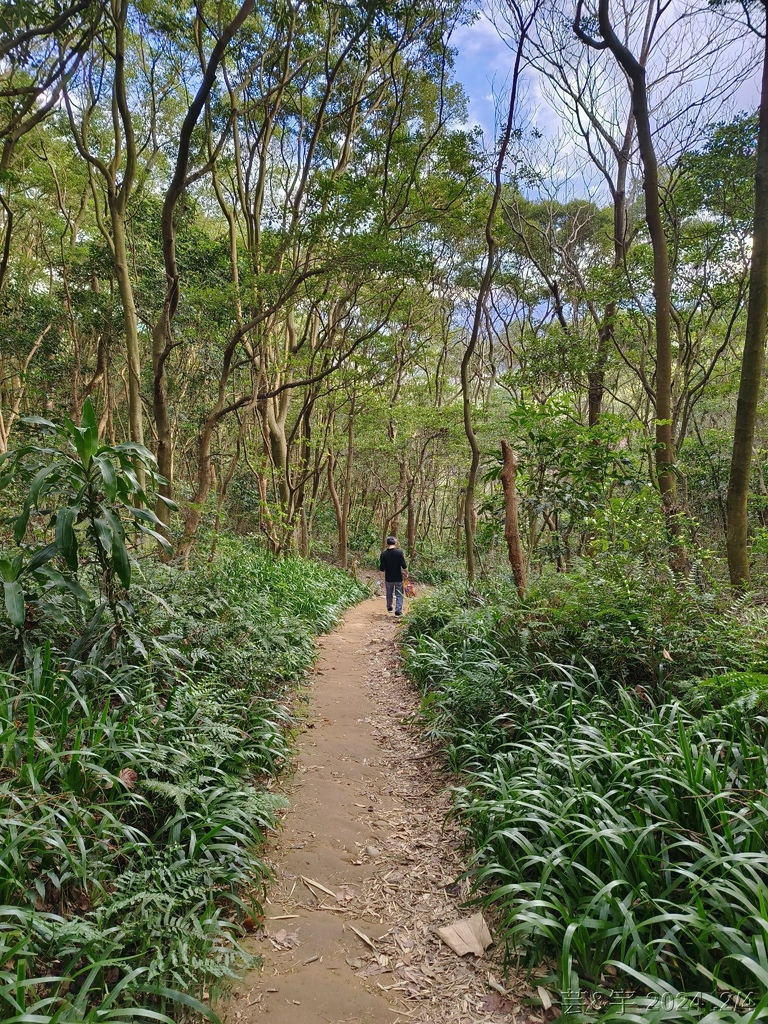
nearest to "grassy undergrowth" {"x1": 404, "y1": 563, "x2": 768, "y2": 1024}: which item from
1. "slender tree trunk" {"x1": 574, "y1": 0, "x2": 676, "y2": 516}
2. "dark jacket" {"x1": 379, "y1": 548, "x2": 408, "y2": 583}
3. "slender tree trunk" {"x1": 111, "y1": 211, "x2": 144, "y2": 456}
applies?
"slender tree trunk" {"x1": 574, "y1": 0, "x2": 676, "y2": 516}

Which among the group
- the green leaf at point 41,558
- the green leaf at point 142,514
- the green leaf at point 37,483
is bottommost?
the green leaf at point 41,558

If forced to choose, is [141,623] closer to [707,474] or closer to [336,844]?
[336,844]

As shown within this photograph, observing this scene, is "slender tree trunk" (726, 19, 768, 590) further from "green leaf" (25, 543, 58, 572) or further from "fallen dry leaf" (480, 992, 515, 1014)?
"green leaf" (25, 543, 58, 572)

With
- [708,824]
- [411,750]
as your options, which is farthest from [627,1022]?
[411,750]

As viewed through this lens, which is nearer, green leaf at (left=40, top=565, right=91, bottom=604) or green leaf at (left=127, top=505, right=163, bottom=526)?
green leaf at (left=40, top=565, right=91, bottom=604)

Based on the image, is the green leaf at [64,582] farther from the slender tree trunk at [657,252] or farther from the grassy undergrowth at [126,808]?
the slender tree trunk at [657,252]

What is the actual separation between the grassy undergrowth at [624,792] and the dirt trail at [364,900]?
258 millimetres

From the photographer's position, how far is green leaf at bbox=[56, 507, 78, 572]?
124 inches

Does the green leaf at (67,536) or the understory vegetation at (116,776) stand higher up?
the green leaf at (67,536)

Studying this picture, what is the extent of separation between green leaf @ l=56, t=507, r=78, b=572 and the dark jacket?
727 cm

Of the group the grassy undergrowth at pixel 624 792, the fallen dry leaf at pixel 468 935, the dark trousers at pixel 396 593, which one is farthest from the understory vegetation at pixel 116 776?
the dark trousers at pixel 396 593

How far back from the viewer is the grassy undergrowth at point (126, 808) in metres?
1.74

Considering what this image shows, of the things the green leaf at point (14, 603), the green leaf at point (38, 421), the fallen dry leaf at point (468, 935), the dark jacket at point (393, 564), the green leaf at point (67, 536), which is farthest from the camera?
the dark jacket at point (393, 564)

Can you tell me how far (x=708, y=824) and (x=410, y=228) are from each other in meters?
9.60
